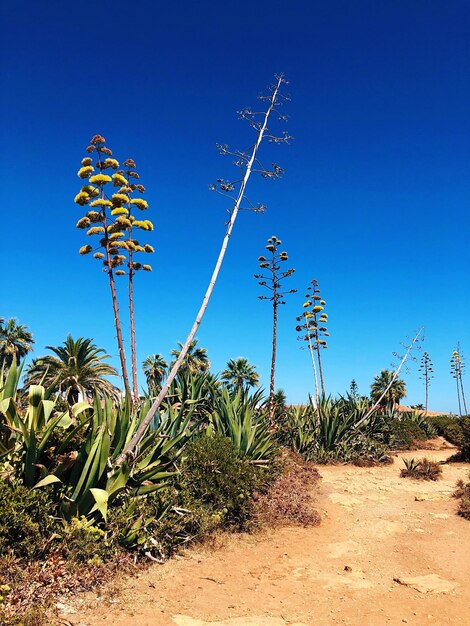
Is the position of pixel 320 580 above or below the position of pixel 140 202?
below

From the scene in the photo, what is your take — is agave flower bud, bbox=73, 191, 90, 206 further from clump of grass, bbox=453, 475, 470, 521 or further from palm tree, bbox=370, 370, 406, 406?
palm tree, bbox=370, 370, 406, 406

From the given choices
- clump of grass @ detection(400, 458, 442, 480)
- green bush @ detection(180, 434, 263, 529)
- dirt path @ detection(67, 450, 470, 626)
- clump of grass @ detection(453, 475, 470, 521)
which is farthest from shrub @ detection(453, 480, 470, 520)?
green bush @ detection(180, 434, 263, 529)

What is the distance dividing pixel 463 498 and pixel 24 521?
8933mm

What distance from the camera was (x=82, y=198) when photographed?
15391 mm

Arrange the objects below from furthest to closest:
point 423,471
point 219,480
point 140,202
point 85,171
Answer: point 140,202
point 85,171
point 423,471
point 219,480

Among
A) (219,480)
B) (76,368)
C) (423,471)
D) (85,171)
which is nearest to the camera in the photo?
(219,480)

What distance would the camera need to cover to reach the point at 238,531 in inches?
279

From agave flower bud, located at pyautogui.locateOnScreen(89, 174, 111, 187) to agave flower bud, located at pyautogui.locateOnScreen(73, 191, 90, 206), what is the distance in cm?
52

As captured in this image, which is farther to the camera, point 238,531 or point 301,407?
point 301,407

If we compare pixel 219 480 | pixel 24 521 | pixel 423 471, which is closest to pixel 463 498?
pixel 423 471

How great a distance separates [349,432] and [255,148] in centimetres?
1182

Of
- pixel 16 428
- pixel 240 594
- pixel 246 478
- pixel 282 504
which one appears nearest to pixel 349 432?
pixel 282 504

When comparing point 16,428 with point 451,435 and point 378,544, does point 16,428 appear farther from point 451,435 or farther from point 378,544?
point 451,435

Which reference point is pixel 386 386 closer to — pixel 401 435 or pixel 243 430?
pixel 401 435
